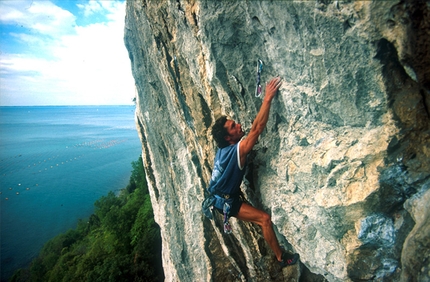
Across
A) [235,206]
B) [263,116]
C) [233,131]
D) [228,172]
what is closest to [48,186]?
[235,206]

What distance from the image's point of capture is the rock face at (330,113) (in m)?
2.34

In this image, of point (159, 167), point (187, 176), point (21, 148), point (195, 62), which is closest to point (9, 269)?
point (159, 167)

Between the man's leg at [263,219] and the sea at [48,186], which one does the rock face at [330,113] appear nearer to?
the man's leg at [263,219]

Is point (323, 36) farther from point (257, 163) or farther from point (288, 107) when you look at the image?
point (257, 163)

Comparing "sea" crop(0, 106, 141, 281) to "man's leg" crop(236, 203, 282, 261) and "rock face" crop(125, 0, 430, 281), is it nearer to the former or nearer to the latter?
"man's leg" crop(236, 203, 282, 261)

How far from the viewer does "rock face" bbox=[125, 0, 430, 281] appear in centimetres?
234

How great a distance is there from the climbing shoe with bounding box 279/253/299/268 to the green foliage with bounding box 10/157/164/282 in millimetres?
15947

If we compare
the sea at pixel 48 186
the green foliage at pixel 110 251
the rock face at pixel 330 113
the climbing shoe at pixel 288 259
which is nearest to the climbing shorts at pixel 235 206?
the rock face at pixel 330 113

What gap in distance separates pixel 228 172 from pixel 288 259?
2078 mm

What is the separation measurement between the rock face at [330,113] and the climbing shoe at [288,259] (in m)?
0.22

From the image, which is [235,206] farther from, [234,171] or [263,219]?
[234,171]

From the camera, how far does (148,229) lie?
20.4 metres

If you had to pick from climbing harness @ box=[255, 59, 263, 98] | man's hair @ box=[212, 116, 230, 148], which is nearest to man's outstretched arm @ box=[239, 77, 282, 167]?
climbing harness @ box=[255, 59, 263, 98]

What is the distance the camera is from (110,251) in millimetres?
20656
